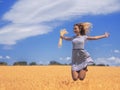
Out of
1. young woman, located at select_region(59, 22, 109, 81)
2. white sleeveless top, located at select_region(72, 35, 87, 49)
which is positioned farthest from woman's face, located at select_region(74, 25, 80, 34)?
white sleeveless top, located at select_region(72, 35, 87, 49)

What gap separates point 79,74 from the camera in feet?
32.6

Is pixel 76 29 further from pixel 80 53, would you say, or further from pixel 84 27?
pixel 80 53

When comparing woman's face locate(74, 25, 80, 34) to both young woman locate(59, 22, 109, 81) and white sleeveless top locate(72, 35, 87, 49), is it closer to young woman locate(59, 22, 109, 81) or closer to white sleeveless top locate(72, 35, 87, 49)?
young woman locate(59, 22, 109, 81)

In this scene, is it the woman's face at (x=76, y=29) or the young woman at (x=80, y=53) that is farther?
the woman's face at (x=76, y=29)

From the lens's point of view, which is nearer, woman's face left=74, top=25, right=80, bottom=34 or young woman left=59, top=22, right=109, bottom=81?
young woman left=59, top=22, right=109, bottom=81

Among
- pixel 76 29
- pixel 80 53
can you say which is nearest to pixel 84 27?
pixel 76 29

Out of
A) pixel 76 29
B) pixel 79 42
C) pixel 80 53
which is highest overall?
pixel 76 29

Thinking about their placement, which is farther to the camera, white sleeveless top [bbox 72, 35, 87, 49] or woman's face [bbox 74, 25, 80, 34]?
woman's face [bbox 74, 25, 80, 34]

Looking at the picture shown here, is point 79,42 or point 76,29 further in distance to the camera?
point 76,29

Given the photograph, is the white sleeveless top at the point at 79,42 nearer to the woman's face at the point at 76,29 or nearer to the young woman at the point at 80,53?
the young woman at the point at 80,53

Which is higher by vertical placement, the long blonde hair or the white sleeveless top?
the long blonde hair

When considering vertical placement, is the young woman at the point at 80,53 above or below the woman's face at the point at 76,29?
below

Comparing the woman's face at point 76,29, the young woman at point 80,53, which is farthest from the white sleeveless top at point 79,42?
the woman's face at point 76,29

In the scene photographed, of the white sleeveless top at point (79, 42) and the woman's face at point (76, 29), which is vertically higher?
the woman's face at point (76, 29)
